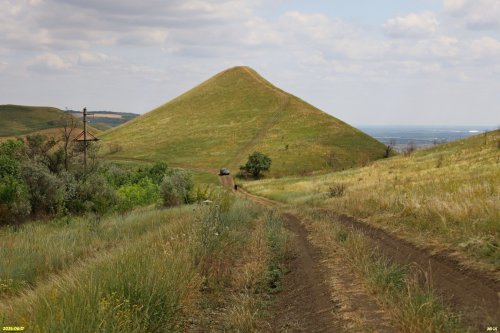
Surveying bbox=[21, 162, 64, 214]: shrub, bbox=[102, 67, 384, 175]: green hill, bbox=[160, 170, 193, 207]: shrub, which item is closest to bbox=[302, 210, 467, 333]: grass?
bbox=[21, 162, 64, 214]: shrub

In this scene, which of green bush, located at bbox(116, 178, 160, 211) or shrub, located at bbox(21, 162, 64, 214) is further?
green bush, located at bbox(116, 178, 160, 211)

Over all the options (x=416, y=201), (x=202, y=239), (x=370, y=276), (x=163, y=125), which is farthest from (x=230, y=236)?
(x=163, y=125)

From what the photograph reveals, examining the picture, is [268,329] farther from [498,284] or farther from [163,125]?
[163,125]

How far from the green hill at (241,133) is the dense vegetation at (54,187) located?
5217cm

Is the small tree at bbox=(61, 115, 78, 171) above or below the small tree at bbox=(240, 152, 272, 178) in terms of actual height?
above

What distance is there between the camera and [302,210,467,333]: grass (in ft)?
17.3

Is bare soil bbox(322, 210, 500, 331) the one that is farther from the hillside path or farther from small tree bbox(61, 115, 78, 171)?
small tree bbox(61, 115, 78, 171)

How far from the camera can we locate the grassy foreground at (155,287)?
5191 mm

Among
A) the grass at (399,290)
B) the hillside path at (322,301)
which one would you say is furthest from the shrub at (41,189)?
the hillside path at (322,301)

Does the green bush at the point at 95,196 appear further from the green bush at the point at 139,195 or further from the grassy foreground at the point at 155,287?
the grassy foreground at the point at 155,287

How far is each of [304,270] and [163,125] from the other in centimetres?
12415

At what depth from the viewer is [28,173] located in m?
26.9

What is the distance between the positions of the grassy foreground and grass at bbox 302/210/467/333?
1652 mm

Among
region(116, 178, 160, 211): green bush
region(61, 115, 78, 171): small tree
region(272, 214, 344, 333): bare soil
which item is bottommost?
region(116, 178, 160, 211): green bush
